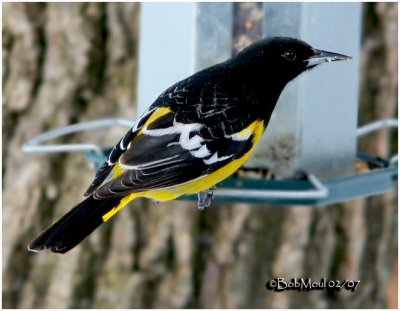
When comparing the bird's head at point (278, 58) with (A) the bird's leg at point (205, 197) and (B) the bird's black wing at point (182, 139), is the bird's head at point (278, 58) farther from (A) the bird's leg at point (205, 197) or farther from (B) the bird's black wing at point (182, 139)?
(A) the bird's leg at point (205, 197)

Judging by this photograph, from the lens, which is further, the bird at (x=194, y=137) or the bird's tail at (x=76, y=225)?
the bird at (x=194, y=137)

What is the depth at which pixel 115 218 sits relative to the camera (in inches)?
223

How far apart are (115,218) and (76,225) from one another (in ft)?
8.56

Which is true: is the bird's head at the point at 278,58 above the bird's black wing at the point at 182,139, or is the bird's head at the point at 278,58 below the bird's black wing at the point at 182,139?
above

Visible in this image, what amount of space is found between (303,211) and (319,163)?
1.33 meters

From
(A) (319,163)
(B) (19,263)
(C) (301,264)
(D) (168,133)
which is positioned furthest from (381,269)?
(D) (168,133)

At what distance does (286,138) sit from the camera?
13.9 feet

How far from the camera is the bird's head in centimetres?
340

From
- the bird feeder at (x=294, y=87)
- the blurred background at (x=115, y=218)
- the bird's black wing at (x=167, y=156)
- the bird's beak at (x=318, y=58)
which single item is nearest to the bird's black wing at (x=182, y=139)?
the bird's black wing at (x=167, y=156)

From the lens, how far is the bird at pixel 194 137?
3.11 meters

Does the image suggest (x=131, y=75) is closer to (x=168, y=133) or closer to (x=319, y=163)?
(x=319, y=163)

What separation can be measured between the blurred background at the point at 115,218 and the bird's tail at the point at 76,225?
2.35 m

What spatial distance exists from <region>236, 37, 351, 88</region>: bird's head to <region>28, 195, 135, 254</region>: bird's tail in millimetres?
707

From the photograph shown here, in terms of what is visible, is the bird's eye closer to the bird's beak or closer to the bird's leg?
the bird's beak
